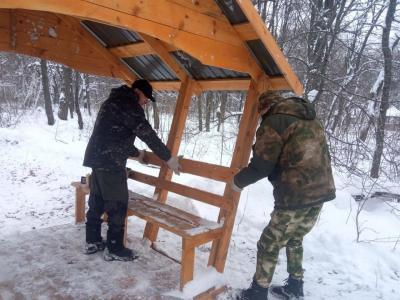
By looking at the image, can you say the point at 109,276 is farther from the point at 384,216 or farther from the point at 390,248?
the point at 384,216

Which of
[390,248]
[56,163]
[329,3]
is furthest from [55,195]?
[329,3]

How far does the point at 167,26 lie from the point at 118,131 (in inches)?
→ 54.1

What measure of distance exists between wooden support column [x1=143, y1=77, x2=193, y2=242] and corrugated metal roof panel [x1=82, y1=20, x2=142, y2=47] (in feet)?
2.94

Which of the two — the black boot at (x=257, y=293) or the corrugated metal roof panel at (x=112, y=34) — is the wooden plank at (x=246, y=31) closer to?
the corrugated metal roof panel at (x=112, y=34)

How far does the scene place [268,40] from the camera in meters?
3.49

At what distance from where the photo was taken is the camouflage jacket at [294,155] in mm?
3322

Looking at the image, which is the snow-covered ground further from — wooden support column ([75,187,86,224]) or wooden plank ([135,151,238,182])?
wooden plank ([135,151,238,182])

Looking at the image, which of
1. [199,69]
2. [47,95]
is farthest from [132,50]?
[47,95]

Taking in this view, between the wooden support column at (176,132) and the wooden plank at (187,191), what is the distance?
5.0 inches

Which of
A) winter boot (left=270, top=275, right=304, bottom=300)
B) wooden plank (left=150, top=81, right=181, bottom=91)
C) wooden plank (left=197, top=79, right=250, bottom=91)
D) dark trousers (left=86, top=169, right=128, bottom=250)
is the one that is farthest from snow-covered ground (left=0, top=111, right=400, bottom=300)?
wooden plank (left=197, top=79, right=250, bottom=91)

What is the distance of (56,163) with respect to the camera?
31.4 feet

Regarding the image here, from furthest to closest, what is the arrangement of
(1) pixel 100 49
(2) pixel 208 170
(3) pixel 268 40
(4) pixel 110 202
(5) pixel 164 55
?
(1) pixel 100 49 < (5) pixel 164 55 < (2) pixel 208 170 < (4) pixel 110 202 < (3) pixel 268 40

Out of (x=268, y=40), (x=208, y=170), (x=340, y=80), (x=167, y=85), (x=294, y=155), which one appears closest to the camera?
(x=294, y=155)

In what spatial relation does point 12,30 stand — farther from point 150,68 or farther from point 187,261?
point 187,261
